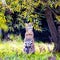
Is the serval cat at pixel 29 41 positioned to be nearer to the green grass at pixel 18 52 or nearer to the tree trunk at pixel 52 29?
the green grass at pixel 18 52

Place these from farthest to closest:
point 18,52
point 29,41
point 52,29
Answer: point 29,41 → point 18,52 → point 52,29

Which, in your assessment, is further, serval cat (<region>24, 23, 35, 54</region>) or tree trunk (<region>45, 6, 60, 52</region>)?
serval cat (<region>24, 23, 35, 54</region>)

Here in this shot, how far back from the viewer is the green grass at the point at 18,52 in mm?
6707

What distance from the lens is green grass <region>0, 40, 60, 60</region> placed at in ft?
22.0

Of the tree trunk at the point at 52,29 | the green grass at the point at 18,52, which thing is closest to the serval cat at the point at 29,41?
the green grass at the point at 18,52

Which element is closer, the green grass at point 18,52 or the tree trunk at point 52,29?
the tree trunk at point 52,29

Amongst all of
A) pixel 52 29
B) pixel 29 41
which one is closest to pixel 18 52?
pixel 29 41

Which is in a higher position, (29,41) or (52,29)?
(52,29)

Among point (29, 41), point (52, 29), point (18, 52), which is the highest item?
point (52, 29)

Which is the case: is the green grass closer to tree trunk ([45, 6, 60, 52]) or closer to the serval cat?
the serval cat

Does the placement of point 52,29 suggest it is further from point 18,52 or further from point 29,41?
point 18,52

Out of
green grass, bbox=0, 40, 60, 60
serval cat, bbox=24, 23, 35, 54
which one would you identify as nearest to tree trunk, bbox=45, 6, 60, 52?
green grass, bbox=0, 40, 60, 60

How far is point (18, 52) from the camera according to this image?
7180mm

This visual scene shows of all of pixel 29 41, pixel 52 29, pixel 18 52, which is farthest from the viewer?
pixel 29 41
